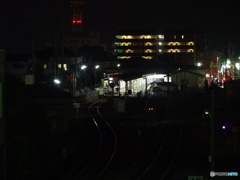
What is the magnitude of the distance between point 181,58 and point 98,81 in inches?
626

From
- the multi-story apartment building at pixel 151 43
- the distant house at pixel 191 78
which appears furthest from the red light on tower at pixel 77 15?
the distant house at pixel 191 78

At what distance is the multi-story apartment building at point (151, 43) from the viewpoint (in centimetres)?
7669

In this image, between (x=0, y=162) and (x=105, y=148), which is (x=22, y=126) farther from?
(x=105, y=148)

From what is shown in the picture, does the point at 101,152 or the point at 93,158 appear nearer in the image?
the point at 93,158

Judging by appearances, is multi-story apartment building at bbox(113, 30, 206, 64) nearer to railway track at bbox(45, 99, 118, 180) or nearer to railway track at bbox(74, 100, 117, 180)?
railway track at bbox(74, 100, 117, 180)

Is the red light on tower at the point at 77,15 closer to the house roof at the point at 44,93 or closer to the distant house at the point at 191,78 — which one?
the distant house at the point at 191,78

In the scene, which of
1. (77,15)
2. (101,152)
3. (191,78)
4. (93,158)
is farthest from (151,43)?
(93,158)

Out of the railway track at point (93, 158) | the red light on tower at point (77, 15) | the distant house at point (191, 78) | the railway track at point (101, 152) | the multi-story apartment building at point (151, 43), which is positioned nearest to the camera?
the railway track at point (93, 158)

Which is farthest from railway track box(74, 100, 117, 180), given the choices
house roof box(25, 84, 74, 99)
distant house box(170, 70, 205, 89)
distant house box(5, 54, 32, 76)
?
distant house box(5, 54, 32, 76)

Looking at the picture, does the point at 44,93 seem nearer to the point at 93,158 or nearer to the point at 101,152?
the point at 101,152

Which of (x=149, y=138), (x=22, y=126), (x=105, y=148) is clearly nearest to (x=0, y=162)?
(x=22, y=126)

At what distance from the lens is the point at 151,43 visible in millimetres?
77750

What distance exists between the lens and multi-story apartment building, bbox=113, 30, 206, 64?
76688 mm

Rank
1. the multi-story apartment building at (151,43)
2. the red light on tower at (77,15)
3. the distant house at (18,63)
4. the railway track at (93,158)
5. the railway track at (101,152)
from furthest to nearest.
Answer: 1. the red light on tower at (77,15)
2. the multi-story apartment building at (151,43)
3. the distant house at (18,63)
4. the railway track at (101,152)
5. the railway track at (93,158)
